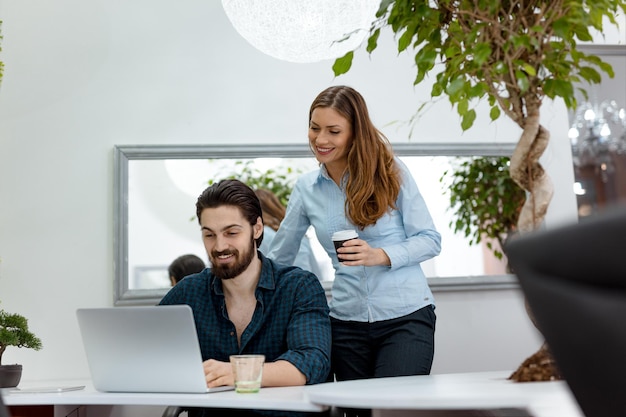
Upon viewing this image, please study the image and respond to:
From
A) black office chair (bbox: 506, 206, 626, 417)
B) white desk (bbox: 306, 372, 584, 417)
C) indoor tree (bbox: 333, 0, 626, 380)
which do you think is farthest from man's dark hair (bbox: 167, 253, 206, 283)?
black office chair (bbox: 506, 206, 626, 417)

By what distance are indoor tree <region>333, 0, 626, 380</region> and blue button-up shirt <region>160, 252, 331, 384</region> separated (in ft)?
2.10

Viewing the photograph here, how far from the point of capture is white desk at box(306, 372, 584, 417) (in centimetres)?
121

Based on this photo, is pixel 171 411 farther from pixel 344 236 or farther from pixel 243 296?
pixel 344 236

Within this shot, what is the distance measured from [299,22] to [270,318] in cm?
120

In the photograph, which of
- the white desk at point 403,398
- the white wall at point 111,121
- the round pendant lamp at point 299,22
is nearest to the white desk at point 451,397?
the white desk at point 403,398

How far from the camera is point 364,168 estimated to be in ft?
8.32

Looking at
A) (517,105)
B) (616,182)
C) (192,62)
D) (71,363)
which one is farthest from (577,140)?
(71,363)

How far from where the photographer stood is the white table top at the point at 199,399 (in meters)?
1.58

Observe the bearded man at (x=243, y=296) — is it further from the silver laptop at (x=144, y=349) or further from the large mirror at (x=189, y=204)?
the large mirror at (x=189, y=204)

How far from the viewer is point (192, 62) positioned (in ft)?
12.0

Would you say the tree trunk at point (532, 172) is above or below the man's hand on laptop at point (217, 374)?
above

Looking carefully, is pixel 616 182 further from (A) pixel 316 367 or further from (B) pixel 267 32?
(A) pixel 316 367

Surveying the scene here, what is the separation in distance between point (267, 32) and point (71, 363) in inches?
65.0

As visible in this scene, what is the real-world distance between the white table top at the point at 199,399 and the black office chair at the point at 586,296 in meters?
1.11
